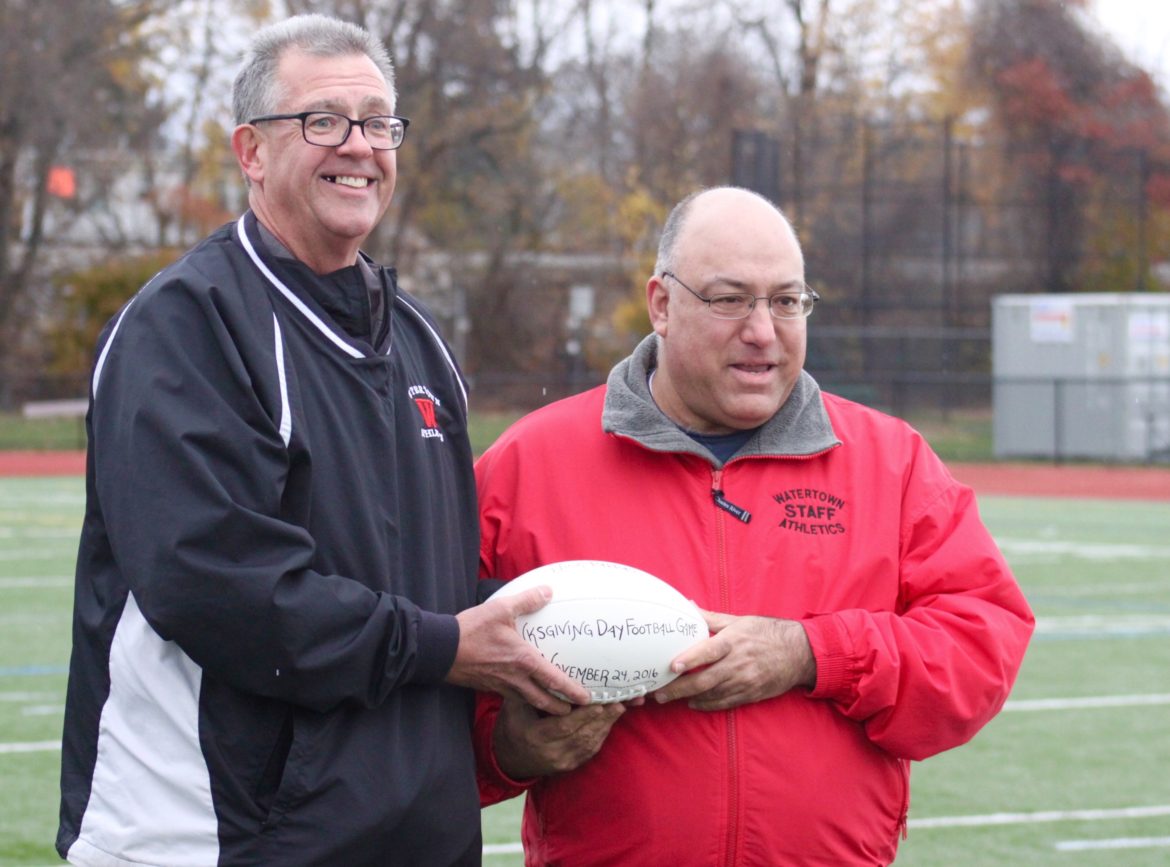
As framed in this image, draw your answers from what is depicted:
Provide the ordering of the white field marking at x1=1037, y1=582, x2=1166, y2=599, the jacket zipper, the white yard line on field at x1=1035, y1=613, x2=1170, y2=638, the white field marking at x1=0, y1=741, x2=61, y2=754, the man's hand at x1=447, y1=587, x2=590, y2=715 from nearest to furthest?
the man's hand at x1=447, y1=587, x2=590, y2=715
the jacket zipper
the white field marking at x1=0, y1=741, x2=61, y2=754
the white yard line on field at x1=1035, y1=613, x2=1170, y2=638
the white field marking at x1=1037, y1=582, x2=1166, y2=599

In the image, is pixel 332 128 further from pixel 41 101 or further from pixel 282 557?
pixel 41 101

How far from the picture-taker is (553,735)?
127 inches

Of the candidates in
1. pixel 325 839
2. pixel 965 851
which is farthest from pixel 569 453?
pixel 965 851

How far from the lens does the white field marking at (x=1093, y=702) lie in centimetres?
849

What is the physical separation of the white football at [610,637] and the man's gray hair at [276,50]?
1.02 m

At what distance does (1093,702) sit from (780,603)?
19.0 ft

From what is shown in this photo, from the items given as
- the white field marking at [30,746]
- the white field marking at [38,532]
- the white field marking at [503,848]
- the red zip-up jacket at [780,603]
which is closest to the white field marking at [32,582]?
the white field marking at [38,532]

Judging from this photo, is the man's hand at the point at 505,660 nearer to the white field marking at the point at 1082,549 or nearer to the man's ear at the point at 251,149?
the man's ear at the point at 251,149

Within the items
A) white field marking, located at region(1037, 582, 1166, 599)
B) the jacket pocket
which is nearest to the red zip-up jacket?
the jacket pocket

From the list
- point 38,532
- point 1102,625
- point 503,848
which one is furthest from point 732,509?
point 38,532

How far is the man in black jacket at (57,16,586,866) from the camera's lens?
277 cm

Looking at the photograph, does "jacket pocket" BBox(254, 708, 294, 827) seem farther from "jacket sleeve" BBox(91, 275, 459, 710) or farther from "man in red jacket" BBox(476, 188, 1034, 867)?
"man in red jacket" BBox(476, 188, 1034, 867)

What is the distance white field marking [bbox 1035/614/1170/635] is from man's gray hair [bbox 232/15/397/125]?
8371 millimetres

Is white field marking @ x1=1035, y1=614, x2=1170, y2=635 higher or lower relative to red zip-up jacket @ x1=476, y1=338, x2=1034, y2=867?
lower
